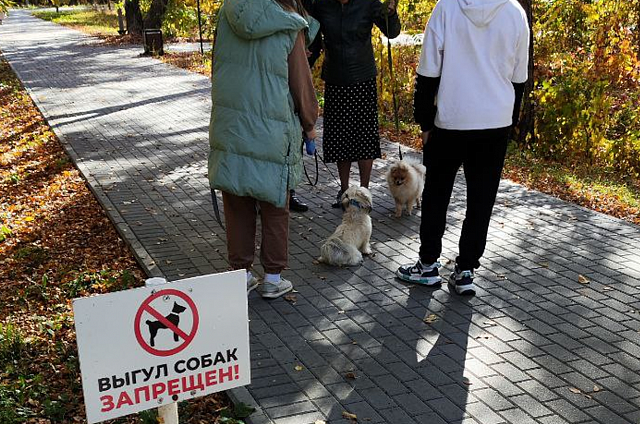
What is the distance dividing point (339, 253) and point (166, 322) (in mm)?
3391

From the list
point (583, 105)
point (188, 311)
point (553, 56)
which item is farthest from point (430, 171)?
point (553, 56)

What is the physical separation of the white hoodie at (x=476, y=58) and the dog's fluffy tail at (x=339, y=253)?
155 centimetres

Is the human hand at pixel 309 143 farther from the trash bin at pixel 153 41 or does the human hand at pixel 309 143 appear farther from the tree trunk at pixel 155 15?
the tree trunk at pixel 155 15

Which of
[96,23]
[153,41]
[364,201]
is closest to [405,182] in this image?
[364,201]

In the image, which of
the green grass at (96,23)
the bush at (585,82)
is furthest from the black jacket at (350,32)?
the green grass at (96,23)

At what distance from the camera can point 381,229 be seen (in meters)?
7.02

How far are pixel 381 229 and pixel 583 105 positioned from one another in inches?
197

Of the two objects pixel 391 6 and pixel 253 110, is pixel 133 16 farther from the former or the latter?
pixel 253 110

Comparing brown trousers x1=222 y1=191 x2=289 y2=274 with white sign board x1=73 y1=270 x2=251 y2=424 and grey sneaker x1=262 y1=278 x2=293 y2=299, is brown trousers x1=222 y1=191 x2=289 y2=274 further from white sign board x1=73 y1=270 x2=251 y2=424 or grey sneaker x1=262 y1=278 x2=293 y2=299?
white sign board x1=73 y1=270 x2=251 y2=424

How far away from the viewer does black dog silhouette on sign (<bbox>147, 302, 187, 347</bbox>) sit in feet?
8.68

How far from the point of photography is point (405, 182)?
7094mm

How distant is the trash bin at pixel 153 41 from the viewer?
2478 centimetres

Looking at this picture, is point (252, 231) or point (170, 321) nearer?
point (170, 321)

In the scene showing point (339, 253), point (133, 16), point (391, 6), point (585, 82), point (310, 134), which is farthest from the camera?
point (133, 16)
